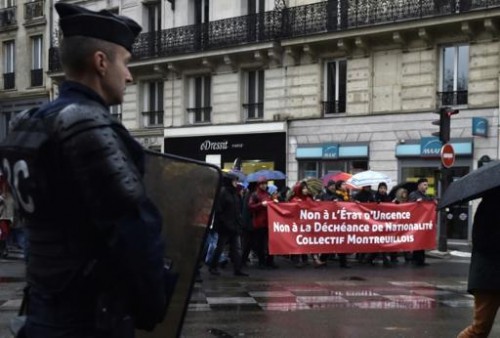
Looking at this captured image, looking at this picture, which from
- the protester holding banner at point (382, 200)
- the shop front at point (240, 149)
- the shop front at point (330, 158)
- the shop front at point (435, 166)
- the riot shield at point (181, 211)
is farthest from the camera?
the shop front at point (240, 149)

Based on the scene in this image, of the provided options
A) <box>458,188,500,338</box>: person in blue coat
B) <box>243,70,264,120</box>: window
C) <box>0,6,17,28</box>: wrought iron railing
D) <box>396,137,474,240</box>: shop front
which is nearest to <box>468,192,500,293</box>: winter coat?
<box>458,188,500,338</box>: person in blue coat

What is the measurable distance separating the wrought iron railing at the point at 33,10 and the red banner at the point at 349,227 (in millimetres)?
24607

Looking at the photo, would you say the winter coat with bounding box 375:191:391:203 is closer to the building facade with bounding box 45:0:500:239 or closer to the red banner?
the red banner

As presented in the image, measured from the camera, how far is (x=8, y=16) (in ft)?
118

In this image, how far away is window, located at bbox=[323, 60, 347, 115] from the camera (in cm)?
2412

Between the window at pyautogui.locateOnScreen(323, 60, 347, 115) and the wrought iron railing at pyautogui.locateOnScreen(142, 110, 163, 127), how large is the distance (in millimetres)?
8354

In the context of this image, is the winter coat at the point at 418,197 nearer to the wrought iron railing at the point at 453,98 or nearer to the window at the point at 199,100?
the wrought iron railing at the point at 453,98

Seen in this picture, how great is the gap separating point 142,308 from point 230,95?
25.2 metres

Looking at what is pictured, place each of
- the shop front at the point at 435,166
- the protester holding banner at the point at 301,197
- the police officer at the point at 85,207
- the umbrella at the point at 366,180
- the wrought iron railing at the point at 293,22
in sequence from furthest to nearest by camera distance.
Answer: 1. the wrought iron railing at the point at 293,22
2. the shop front at the point at 435,166
3. the umbrella at the point at 366,180
4. the protester holding banner at the point at 301,197
5. the police officer at the point at 85,207

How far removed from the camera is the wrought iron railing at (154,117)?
29.9m

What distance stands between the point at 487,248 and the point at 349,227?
898 cm

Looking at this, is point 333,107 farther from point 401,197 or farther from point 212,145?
point 401,197

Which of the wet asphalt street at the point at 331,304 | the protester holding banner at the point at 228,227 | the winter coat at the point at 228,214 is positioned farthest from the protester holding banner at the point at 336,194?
the winter coat at the point at 228,214

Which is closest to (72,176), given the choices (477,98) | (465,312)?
(465,312)
